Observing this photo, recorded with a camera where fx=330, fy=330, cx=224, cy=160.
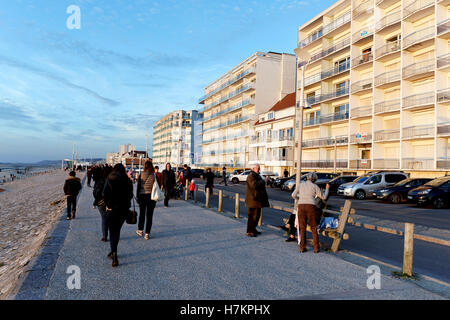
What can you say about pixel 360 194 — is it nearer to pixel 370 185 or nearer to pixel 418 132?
pixel 370 185

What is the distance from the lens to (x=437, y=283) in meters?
4.76

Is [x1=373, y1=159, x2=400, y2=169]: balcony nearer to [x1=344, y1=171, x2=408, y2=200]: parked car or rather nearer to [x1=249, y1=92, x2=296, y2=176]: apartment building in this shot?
[x1=344, y1=171, x2=408, y2=200]: parked car

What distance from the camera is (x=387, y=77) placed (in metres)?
30.9

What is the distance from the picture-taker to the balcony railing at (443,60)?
996 inches

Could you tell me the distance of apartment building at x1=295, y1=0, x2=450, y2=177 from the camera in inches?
1027

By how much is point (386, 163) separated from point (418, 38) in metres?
10.9

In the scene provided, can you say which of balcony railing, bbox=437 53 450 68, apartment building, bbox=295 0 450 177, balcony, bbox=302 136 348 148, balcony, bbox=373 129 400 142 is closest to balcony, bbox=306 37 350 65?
apartment building, bbox=295 0 450 177

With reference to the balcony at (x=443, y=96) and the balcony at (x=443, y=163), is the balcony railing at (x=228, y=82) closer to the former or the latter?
the balcony at (x=443, y=96)

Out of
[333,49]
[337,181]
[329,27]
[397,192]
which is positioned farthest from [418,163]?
[329,27]

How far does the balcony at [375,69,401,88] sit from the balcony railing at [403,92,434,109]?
218 cm

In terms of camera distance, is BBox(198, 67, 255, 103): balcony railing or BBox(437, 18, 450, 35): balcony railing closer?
BBox(437, 18, 450, 35): balcony railing

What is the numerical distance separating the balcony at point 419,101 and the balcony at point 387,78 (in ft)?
7.28

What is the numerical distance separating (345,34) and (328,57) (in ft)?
9.94

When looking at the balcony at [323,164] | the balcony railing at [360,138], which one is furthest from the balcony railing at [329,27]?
the balcony at [323,164]
